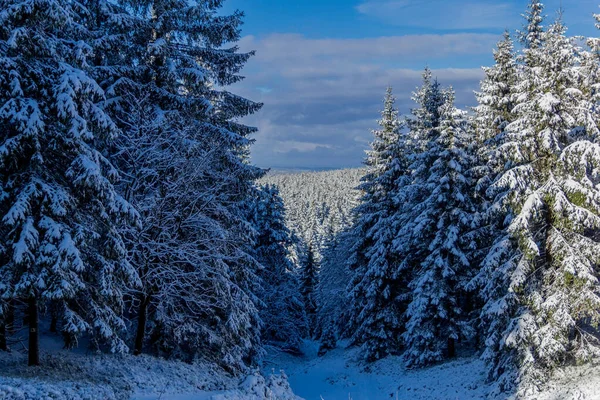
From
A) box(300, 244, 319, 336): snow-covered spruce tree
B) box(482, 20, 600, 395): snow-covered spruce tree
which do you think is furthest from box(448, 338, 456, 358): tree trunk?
box(300, 244, 319, 336): snow-covered spruce tree

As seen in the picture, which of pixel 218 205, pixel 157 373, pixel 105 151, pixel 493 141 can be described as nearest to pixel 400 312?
pixel 493 141

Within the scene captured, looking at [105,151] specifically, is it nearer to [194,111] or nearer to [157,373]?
[194,111]

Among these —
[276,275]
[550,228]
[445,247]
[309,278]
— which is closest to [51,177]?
[550,228]

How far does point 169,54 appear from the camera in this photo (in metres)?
15.1

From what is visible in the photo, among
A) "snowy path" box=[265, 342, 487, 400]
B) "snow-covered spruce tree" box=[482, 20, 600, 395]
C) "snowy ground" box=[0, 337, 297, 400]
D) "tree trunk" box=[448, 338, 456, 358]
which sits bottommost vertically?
"snowy path" box=[265, 342, 487, 400]

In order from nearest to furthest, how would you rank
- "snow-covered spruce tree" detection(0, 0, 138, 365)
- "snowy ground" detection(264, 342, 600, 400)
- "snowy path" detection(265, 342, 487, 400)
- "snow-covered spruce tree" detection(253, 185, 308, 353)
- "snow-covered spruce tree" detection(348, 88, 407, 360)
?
"snow-covered spruce tree" detection(0, 0, 138, 365)
"snowy ground" detection(264, 342, 600, 400)
"snowy path" detection(265, 342, 487, 400)
"snow-covered spruce tree" detection(348, 88, 407, 360)
"snow-covered spruce tree" detection(253, 185, 308, 353)

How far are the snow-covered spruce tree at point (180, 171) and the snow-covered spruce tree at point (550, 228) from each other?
9459 mm

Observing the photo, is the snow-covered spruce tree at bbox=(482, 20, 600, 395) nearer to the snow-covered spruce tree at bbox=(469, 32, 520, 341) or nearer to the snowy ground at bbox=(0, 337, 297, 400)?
the snow-covered spruce tree at bbox=(469, 32, 520, 341)

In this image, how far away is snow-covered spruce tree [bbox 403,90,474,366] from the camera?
21591mm

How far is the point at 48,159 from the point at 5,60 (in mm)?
2361

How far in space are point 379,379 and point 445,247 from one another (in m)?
8.27

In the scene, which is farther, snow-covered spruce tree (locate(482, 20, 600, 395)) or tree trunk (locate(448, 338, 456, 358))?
tree trunk (locate(448, 338, 456, 358))

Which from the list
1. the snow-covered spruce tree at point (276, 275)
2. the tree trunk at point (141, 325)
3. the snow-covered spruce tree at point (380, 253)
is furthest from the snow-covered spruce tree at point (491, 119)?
the tree trunk at point (141, 325)

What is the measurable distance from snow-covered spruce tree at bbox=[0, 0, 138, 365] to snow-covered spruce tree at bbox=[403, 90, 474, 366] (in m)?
14.9
